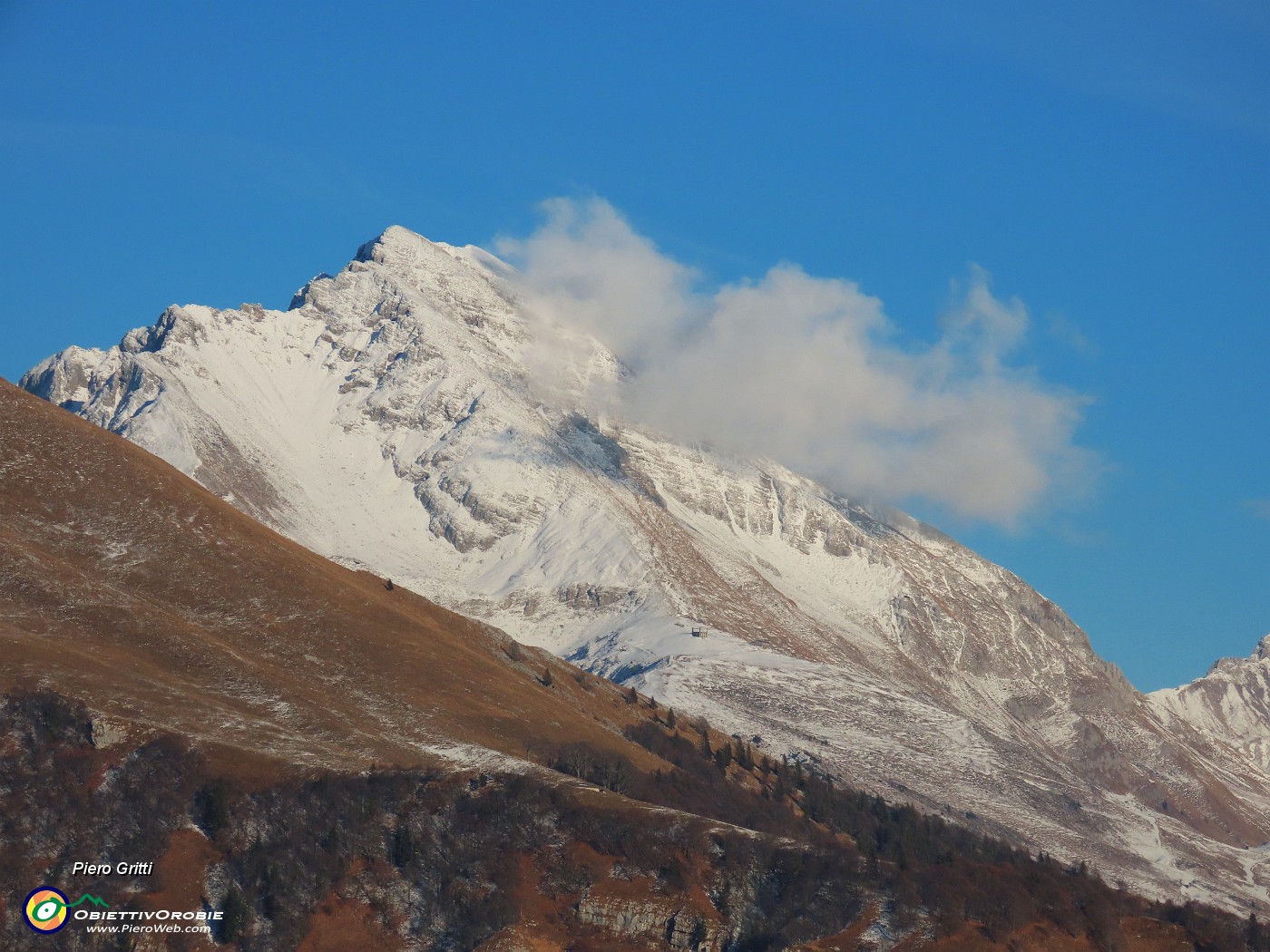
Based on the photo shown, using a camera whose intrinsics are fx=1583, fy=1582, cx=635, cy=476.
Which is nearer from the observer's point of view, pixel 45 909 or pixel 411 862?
pixel 45 909

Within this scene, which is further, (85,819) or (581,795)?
(581,795)

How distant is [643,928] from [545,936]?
9.37 meters

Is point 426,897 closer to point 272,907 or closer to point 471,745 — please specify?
point 272,907

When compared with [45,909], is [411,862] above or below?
above

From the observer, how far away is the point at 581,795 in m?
167

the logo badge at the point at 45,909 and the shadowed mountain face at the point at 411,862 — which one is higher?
the shadowed mountain face at the point at 411,862

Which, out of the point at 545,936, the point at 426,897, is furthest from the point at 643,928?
the point at 426,897

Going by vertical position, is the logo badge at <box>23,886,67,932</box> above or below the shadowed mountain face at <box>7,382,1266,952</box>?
below

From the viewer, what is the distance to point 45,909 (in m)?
137

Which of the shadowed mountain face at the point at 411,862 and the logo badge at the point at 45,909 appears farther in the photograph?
the shadowed mountain face at the point at 411,862

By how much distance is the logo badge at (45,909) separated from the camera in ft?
441

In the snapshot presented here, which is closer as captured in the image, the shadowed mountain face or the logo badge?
the logo badge

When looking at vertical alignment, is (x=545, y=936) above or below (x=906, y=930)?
below

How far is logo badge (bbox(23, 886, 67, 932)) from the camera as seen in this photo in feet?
441
